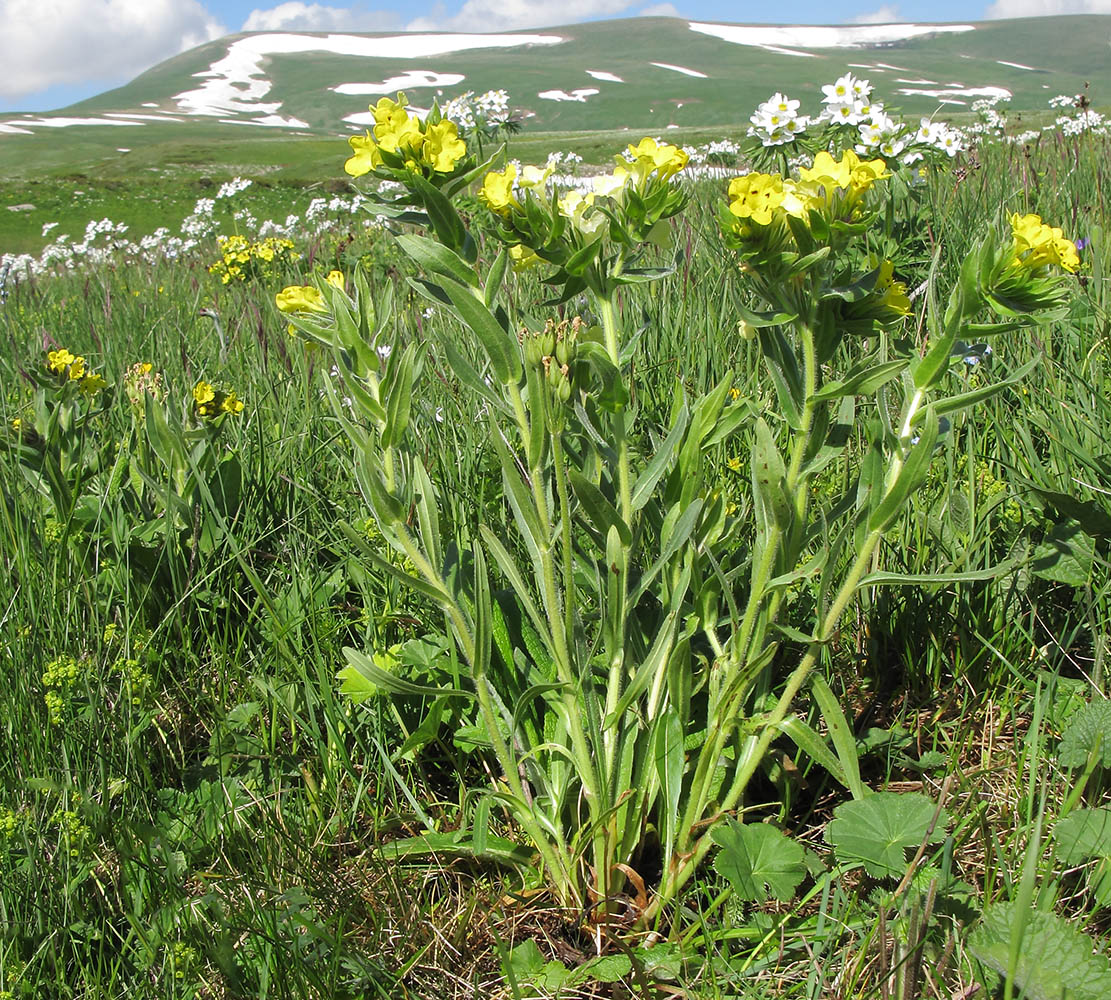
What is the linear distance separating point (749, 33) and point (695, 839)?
555ft

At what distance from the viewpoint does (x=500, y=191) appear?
1106 millimetres

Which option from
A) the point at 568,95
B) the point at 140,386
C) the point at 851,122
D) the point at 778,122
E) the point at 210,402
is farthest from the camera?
the point at 568,95

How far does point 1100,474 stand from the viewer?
1.70 metres

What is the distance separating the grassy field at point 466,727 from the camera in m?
1.14

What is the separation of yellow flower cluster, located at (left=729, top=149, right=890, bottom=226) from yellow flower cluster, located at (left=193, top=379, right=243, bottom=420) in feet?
5.02

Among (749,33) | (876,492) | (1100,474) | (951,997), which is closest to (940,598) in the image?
(1100,474)

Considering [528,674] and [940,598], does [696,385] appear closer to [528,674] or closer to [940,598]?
[940,598]

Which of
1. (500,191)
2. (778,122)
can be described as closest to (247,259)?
(778,122)

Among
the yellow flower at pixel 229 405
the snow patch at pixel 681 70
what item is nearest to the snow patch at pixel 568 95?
the snow patch at pixel 681 70

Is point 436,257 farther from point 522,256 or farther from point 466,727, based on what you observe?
point 466,727

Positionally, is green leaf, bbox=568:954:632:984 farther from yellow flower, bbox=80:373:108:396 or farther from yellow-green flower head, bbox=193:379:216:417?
yellow flower, bbox=80:373:108:396

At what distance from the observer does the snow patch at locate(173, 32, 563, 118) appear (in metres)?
116

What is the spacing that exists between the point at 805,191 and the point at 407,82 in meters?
123

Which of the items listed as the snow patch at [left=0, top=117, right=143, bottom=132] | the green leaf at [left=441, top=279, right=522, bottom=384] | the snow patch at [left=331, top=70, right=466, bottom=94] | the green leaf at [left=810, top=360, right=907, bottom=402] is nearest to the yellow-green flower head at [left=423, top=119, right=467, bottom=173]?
the green leaf at [left=441, top=279, right=522, bottom=384]
